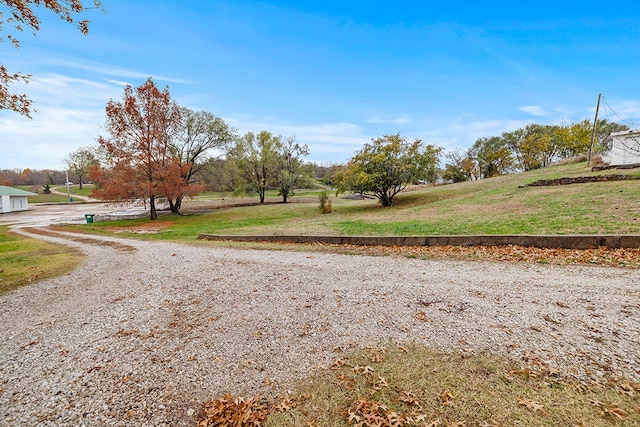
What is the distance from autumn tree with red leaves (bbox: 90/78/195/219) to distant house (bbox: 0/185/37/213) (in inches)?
1191

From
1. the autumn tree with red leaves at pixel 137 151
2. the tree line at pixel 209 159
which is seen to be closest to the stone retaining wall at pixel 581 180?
the tree line at pixel 209 159

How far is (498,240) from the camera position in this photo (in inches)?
312

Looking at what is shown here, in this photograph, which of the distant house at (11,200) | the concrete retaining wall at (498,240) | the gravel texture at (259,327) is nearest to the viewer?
the gravel texture at (259,327)

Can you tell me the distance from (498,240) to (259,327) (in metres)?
7.04

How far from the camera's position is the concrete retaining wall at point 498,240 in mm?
6703

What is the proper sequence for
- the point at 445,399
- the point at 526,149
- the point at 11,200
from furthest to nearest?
the point at 526,149, the point at 11,200, the point at 445,399

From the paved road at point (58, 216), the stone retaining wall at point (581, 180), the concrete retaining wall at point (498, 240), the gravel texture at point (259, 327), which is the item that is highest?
the stone retaining wall at point (581, 180)

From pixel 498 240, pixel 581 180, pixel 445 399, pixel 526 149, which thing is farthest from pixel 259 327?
pixel 526 149

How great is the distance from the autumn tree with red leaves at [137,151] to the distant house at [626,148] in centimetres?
3346

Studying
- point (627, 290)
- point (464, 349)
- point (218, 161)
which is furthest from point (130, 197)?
point (627, 290)

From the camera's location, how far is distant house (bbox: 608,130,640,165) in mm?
19859

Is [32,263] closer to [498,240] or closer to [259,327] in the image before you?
[259,327]

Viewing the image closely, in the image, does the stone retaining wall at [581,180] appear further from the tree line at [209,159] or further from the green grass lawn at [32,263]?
the green grass lawn at [32,263]

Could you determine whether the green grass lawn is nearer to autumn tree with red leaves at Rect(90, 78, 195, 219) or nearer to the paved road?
autumn tree with red leaves at Rect(90, 78, 195, 219)
